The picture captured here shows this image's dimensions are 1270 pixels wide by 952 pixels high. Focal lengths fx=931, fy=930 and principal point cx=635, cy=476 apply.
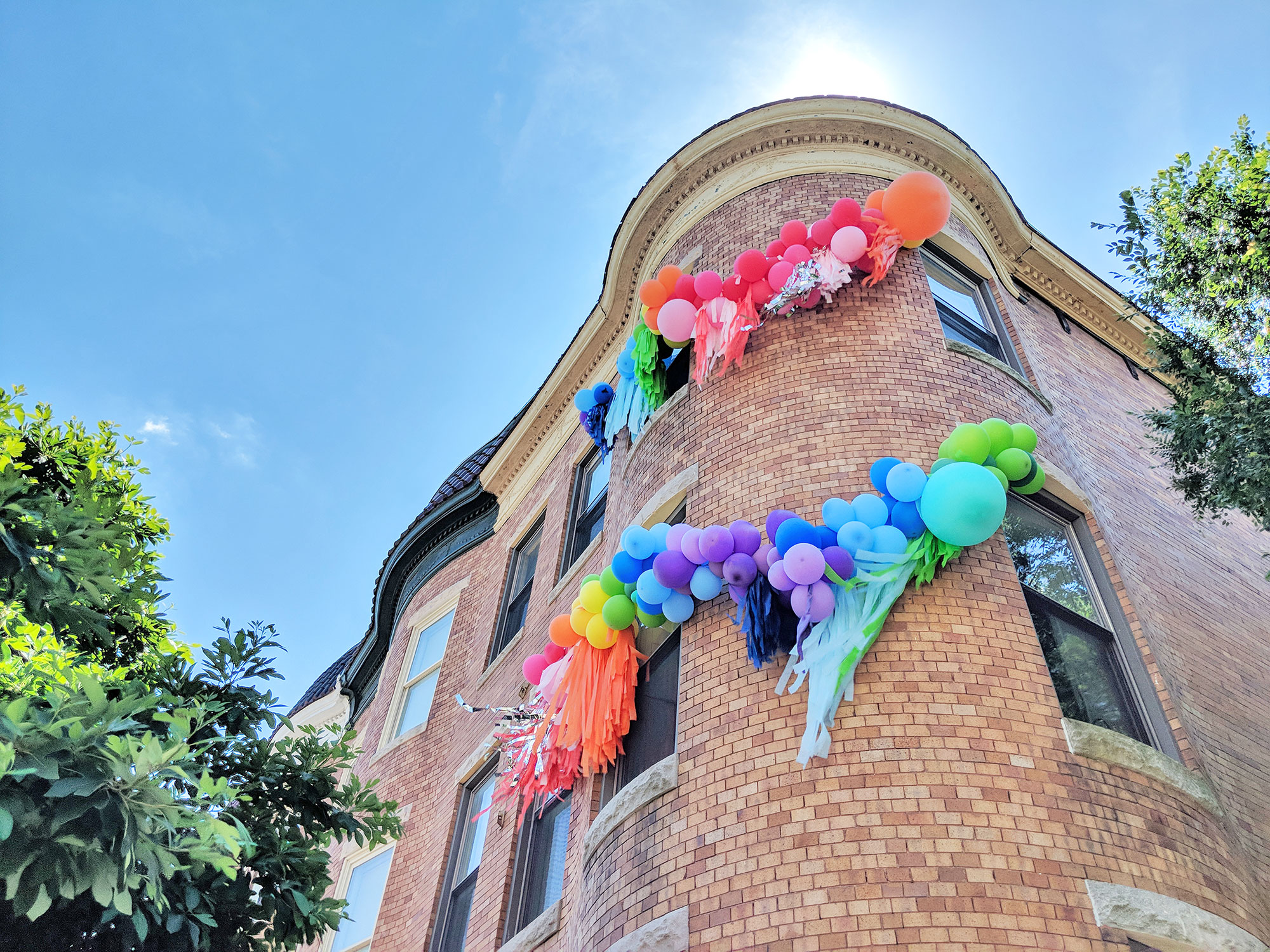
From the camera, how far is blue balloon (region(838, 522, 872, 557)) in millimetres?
6289

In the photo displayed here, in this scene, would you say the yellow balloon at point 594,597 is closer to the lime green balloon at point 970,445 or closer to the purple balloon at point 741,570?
the purple balloon at point 741,570

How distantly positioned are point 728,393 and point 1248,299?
457cm

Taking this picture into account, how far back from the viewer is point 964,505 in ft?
20.0

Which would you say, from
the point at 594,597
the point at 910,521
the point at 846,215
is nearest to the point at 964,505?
the point at 910,521

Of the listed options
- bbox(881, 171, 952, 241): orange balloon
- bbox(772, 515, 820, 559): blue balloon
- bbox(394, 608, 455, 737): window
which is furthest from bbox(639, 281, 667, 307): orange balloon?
bbox(394, 608, 455, 737): window

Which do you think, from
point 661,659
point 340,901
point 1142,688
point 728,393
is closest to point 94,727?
point 340,901

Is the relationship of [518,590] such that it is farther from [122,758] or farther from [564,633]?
[122,758]

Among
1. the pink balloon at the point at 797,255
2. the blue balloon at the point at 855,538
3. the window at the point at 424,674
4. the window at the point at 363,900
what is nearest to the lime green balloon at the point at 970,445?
the blue balloon at the point at 855,538

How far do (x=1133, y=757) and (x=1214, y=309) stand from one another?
4.49 meters

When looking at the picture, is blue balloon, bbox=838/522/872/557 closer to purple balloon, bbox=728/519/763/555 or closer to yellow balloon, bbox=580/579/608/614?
purple balloon, bbox=728/519/763/555

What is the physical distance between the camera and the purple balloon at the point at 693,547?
6.96m

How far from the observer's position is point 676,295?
30.9 ft

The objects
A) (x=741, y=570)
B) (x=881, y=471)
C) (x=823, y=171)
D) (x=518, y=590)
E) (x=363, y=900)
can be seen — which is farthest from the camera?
(x=518, y=590)

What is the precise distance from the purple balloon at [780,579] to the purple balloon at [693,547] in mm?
685
